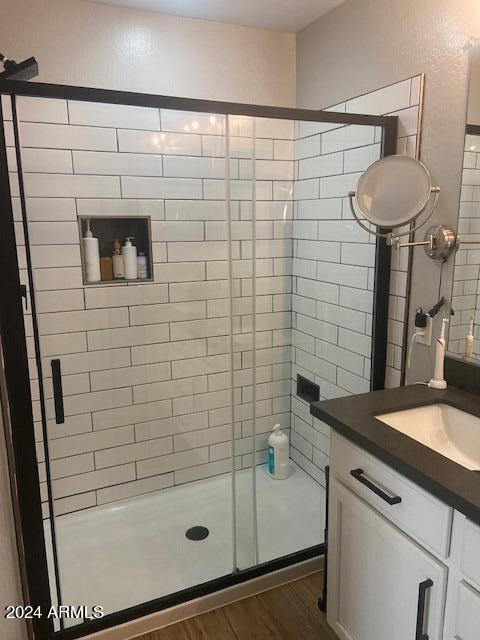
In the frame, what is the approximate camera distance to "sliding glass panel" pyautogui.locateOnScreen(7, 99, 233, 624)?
6.49 feet

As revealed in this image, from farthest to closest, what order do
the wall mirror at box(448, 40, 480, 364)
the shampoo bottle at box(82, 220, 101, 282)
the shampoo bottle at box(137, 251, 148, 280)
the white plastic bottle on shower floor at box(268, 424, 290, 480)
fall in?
the white plastic bottle on shower floor at box(268, 424, 290, 480) → the shampoo bottle at box(137, 251, 148, 280) → the shampoo bottle at box(82, 220, 101, 282) → the wall mirror at box(448, 40, 480, 364)

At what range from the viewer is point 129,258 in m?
2.18

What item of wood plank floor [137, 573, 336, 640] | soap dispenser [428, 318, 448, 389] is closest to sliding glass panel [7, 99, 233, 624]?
wood plank floor [137, 573, 336, 640]

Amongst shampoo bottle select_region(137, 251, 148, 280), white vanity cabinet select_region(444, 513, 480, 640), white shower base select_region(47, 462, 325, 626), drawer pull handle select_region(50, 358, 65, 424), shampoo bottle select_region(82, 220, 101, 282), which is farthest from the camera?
shampoo bottle select_region(137, 251, 148, 280)

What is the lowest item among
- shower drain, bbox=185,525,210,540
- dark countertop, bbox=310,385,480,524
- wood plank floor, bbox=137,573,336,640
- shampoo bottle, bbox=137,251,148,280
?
wood plank floor, bbox=137,573,336,640

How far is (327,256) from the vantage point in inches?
90.1

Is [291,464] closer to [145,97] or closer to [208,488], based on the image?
[208,488]

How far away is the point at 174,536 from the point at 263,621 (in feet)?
1.93

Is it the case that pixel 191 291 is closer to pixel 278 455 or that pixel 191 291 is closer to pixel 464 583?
pixel 278 455

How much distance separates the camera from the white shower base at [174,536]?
1.86 m

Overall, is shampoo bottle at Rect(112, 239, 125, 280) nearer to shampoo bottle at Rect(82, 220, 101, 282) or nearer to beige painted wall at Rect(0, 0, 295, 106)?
shampoo bottle at Rect(82, 220, 101, 282)

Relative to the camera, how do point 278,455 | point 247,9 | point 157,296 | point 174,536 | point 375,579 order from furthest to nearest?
point 278,455 → point 157,296 → point 174,536 → point 247,9 → point 375,579

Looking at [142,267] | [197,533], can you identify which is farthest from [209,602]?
[142,267]

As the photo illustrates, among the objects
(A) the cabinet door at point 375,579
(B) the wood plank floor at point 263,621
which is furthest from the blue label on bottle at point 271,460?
(A) the cabinet door at point 375,579
